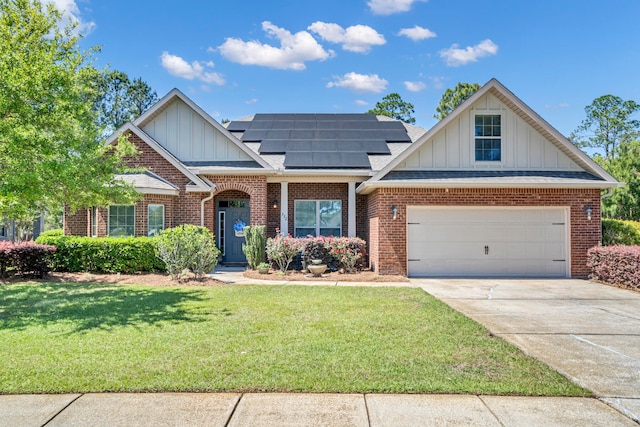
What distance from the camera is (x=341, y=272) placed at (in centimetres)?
1316

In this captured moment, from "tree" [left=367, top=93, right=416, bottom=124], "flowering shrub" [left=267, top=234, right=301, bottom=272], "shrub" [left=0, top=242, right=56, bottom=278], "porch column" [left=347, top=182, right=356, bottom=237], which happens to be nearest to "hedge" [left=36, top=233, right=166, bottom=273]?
"shrub" [left=0, top=242, right=56, bottom=278]

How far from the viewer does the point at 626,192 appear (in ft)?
60.4

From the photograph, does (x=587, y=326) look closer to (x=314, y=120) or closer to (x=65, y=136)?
(x=65, y=136)

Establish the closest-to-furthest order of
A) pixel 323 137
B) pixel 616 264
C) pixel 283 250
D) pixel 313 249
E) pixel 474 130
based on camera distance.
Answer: pixel 616 264, pixel 474 130, pixel 283 250, pixel 313 249, pixel 323 137

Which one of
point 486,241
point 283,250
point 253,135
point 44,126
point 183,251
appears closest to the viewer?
point 44,126

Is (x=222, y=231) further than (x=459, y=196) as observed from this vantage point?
Yes

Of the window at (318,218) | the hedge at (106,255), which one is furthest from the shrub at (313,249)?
the hedge at (106,255)

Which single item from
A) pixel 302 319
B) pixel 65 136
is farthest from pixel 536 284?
pixel 65 136

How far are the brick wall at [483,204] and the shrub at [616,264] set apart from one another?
496 mm

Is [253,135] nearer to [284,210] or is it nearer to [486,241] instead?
[284,210]

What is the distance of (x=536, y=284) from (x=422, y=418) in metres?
9.36

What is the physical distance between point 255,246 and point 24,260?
260 inches

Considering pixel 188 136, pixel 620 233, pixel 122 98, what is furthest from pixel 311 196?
pixel 122 98

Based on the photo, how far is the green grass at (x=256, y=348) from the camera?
4156mm
